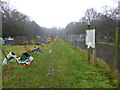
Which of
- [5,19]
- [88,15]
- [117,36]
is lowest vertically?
[117,36]

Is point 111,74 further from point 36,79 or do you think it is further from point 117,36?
point 36,79

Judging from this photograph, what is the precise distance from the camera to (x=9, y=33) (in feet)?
112

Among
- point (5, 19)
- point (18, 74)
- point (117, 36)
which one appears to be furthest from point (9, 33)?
point (117, 36)

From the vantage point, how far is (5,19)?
3372cm

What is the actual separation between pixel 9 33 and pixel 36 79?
33.9m

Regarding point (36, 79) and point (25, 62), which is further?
point (25, 62)

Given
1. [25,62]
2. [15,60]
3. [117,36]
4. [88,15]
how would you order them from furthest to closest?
[88,15], [15,60], [25,62], [117,36]

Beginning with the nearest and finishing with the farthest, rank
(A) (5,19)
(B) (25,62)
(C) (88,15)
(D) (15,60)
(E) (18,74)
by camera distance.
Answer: (E) (18,74)
(B) (25,62)
(D) (15,60)
(A) (5,19)
(C) (88,15)

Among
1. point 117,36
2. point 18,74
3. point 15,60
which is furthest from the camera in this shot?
point 15,60

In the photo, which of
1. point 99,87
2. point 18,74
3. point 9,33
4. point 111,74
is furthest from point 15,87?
point 9,33

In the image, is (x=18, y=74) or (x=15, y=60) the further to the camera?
(x=15, y=60)

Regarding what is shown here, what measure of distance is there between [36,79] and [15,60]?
3.14 m

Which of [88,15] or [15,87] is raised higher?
[88,15]

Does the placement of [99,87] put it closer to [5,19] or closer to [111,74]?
[111,74]
